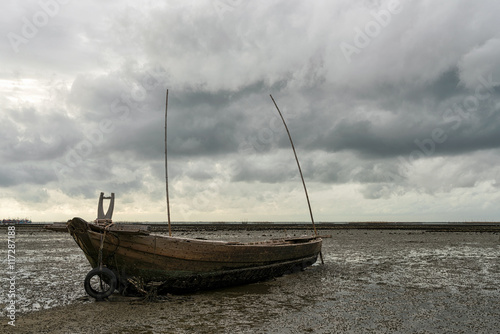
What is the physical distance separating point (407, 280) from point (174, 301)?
347 inches

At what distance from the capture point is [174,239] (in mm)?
9945

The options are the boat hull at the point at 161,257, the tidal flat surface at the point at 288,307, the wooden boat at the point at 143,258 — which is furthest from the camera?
the boat hull at the point at 161,257

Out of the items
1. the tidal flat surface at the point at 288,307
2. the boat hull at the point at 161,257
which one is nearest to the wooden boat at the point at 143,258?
the boat hull at the point at 161,257

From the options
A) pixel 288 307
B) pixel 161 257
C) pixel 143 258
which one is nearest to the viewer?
pixel 288 307

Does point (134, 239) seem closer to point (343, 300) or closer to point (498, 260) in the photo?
point (343, 300)

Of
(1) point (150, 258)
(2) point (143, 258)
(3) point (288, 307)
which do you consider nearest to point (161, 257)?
(1) point (150, 258)

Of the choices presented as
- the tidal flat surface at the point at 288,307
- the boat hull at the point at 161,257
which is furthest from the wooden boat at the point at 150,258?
the tidal flat surface at the point at 288,307

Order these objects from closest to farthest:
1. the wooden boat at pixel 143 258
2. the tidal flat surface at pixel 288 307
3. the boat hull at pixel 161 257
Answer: the tidal flat surface at pixel 288 307
the wooden boat at pixel 143 258
the boat hull at pixel 161 257

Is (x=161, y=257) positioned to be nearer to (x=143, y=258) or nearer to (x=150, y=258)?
(x=150, y=258)

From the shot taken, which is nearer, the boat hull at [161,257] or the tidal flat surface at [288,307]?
the tidal flat surface at [288,307]

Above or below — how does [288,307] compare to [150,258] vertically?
below

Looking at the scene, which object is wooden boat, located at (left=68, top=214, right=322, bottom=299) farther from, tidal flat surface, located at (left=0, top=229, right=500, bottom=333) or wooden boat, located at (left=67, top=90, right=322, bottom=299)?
tidal flat surface, located at (left=0, top=229, right=500, bottom=333)

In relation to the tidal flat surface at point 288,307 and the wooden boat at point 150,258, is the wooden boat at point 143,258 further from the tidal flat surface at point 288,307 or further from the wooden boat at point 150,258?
the tidal flat surface at point 288,307

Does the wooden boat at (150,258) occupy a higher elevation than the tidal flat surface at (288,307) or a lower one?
higher
